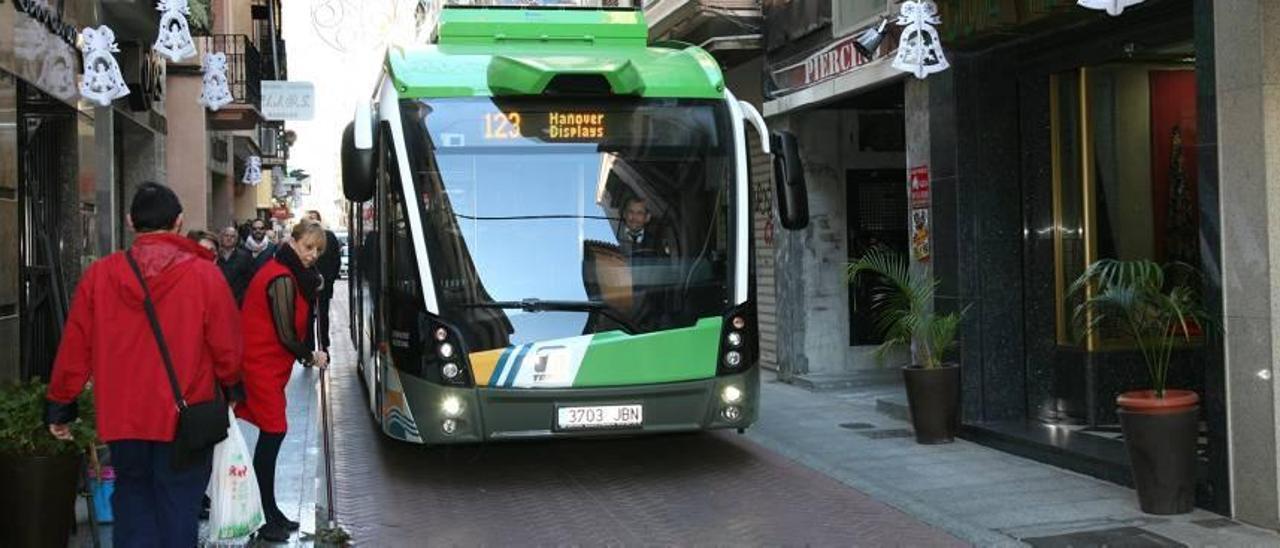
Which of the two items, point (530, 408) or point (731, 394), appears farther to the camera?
point (731, 394)

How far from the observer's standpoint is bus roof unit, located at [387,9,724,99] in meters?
8.09

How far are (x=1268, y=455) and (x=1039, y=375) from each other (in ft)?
10.7

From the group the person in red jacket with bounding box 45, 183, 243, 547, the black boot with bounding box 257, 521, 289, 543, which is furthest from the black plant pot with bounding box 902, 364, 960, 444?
the person in red jacket with bounding box 45, 183, 243, 547

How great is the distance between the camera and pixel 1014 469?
8.65 metres

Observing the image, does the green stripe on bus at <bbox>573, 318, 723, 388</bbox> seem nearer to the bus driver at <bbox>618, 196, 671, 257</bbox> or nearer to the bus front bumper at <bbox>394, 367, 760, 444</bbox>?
the bus front bumper at <bbox>394, 367, 760, 444</bbox>

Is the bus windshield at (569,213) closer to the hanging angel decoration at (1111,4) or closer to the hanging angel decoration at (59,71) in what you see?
the hanging angel decoration at (1111,4)

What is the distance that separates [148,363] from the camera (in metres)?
4.83

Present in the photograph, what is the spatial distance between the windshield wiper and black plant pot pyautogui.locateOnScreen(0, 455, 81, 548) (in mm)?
2698

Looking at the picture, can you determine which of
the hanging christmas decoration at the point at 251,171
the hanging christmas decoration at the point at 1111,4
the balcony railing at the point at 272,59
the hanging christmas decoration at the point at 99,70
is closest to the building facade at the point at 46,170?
the hanging christmas decoration at the point at 99,70

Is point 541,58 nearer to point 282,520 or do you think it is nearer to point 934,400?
point 282,520

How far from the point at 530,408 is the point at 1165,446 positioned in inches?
150

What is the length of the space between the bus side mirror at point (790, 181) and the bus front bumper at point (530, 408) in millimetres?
1322

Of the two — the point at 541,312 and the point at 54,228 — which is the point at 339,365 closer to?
the point at 54,228

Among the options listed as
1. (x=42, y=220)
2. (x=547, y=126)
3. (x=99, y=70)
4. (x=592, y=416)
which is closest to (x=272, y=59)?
(x=42, y=220)
